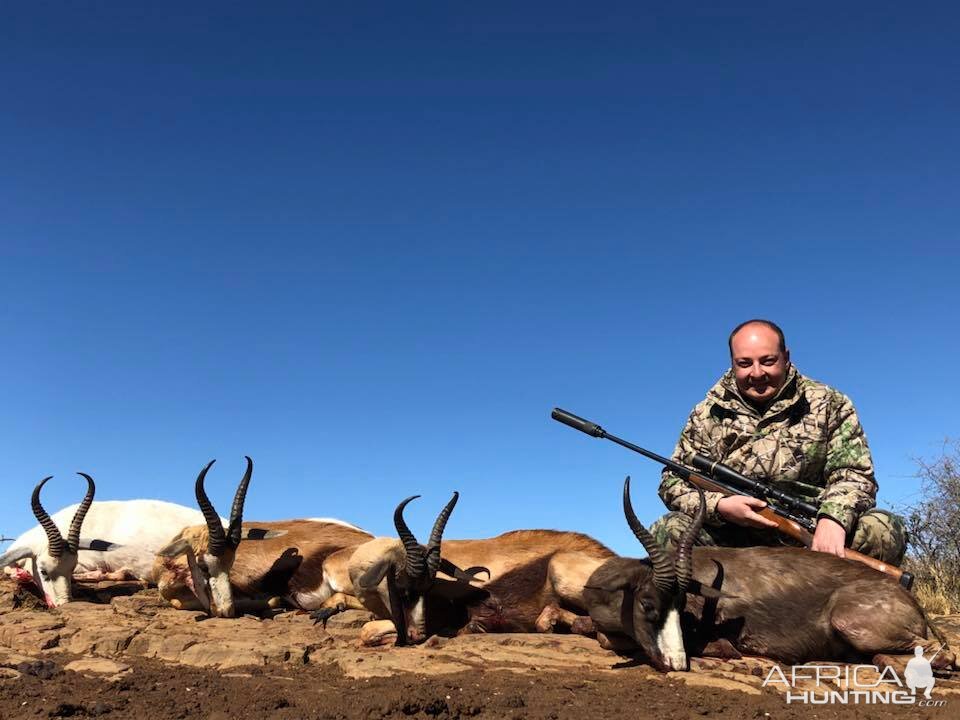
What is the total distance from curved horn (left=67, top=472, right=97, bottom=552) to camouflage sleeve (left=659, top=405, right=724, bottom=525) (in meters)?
7.85

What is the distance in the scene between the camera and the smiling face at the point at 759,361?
24.0ft

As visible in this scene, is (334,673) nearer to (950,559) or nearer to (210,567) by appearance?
(210,567)

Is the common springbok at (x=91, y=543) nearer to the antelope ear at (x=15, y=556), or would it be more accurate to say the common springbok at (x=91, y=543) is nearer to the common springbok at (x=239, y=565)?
the antelope ear at (x=15, y=556)

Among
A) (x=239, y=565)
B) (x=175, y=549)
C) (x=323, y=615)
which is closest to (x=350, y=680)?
(x=323, y=615)

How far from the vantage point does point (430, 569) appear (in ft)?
24.6

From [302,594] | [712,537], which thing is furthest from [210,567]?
[712,537]

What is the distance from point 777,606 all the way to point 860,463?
5.51ft

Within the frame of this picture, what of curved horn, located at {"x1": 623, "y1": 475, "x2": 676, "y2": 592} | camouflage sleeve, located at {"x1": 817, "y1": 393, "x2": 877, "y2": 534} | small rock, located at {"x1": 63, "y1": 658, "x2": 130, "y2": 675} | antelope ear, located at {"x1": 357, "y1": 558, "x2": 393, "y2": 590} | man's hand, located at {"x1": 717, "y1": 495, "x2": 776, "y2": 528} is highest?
camouflage sleeve, located at {"x1": 817, "y1": 393, "x2": 877, "y2": 534}

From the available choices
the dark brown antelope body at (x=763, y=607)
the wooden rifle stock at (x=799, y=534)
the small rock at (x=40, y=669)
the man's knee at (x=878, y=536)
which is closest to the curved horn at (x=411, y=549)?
the dark brown antelope body at (x=763, y=607)

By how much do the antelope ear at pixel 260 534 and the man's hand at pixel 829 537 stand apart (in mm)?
6123

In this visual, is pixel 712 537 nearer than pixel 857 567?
No

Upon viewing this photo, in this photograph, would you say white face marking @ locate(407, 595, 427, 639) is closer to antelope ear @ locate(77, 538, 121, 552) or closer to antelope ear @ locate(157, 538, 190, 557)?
antelope ear @ locate(157, 538, 190, 557)

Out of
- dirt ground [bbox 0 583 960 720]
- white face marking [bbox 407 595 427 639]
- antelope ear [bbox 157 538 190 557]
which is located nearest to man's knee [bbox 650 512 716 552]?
dirt ground [bbox 0 583 960 720]

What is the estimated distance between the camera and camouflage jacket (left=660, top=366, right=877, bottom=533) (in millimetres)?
7160
